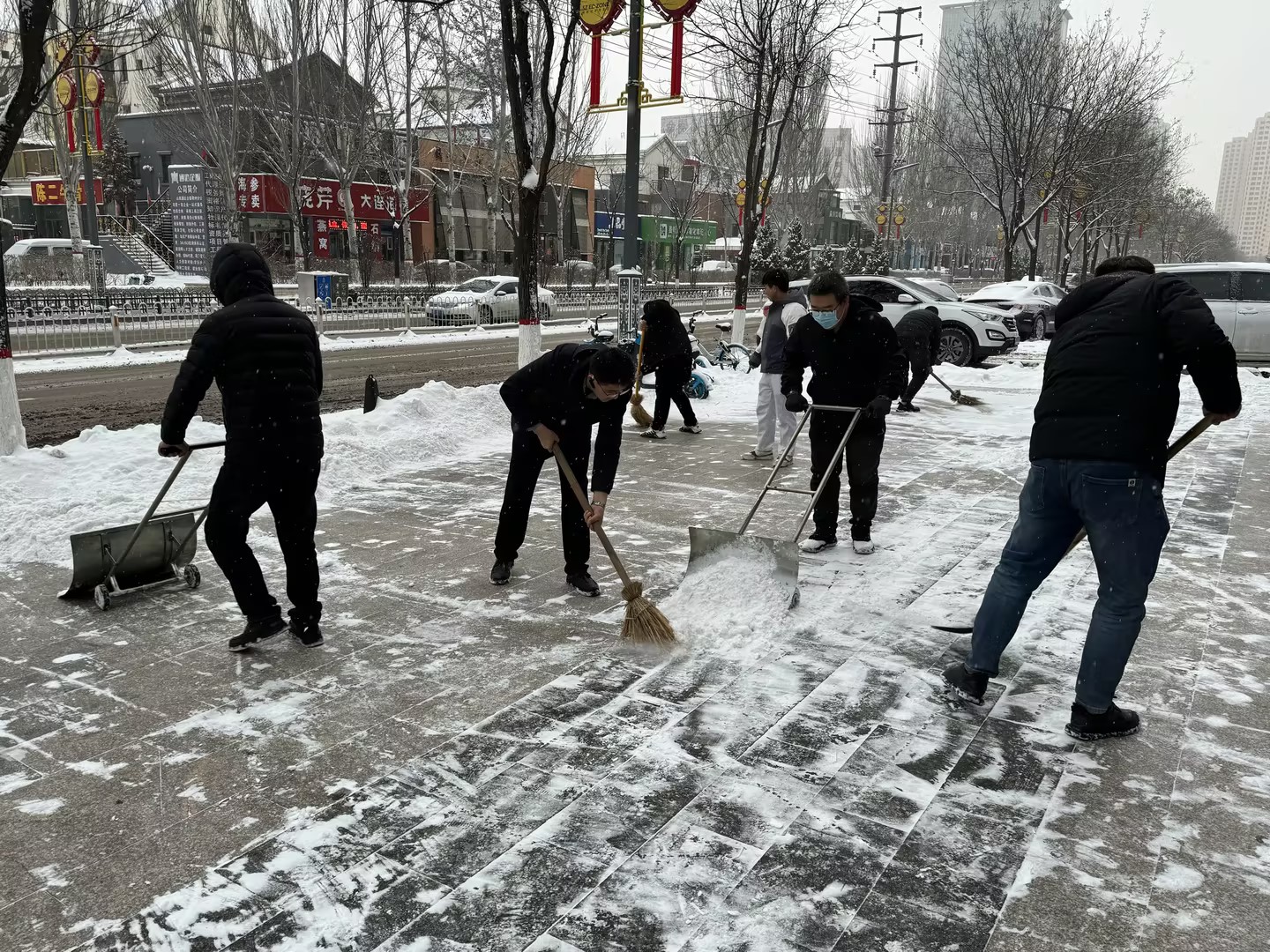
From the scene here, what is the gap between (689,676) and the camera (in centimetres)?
383

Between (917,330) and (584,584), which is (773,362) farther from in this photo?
(584,584)

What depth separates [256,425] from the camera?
12.4ft

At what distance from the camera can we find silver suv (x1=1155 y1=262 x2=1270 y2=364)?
47.8 feet

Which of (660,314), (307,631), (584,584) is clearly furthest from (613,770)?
(660,314)

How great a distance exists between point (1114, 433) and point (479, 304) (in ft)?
74.4

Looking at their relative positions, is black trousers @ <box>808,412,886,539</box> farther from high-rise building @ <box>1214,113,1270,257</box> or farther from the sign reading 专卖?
high-rise building @ <box>1214,113,1270,257</box>

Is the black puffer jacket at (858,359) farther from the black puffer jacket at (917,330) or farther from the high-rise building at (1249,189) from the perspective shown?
the high-rise building at (1249,189)

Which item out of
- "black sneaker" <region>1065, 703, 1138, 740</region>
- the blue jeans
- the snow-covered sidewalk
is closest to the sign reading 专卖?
the snow-covered sidewalk

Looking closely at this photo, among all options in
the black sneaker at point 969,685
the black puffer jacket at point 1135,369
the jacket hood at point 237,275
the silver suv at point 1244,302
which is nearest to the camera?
the black puffer jacket at point 1135,369

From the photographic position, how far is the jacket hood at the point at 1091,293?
3.28 meters

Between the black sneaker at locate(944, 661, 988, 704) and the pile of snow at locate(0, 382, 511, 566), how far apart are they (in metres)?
4.70

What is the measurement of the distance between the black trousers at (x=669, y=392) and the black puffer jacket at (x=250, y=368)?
5.48 metres

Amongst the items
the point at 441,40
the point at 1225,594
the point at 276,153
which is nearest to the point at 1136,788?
the point at 1225,594

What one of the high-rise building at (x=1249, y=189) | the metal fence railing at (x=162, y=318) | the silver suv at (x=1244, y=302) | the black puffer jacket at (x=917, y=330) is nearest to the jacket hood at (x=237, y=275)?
the black puffer jacket at (x=917, y=330)
